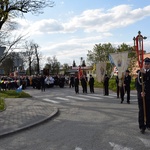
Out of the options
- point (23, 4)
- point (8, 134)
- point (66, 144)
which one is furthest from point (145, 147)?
point (23, 4)

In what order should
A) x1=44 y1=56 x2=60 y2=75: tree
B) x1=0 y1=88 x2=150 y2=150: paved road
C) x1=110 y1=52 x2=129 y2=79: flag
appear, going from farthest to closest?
x1=44 y1=56 x2=60 y2=75: tree < x1=110 y1=52 x2=129 y2=79: flag < x1=0 y1=88 x2=150 y2=150: paved road

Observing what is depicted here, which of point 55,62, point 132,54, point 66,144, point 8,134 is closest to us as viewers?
point 66,144

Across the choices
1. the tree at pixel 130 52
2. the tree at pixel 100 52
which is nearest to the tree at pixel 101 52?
the tree at pixel 100 52

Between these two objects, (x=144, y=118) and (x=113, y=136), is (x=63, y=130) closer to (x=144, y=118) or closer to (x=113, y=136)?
(x=113, y=136)

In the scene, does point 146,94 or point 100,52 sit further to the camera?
point 100,52

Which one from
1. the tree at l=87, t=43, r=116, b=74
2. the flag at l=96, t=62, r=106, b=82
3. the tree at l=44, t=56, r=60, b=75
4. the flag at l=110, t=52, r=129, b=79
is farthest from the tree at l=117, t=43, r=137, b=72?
the tree at l=44, t=56, r=60, b=75

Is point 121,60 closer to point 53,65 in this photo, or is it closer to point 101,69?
point 101,69

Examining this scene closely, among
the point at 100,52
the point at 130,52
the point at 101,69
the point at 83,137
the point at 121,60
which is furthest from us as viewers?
the point at 100,52

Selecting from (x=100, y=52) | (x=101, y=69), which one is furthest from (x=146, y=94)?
(x=100, y=52)

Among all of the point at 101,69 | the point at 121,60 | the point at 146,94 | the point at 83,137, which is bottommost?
the point at 83,137

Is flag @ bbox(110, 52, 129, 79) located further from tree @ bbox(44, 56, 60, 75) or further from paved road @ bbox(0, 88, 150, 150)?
tree @ bbox(44, 56, 60, 75)

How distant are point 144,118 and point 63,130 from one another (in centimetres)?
249

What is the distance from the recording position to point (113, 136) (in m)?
7.65

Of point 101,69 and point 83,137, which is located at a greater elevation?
point 101,69
